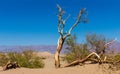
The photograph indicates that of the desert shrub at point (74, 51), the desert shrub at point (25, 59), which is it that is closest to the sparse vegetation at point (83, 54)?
the desert shrub at point (74, 51)

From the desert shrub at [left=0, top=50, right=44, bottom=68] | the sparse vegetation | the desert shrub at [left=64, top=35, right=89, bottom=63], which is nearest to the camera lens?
the sparse vegetation

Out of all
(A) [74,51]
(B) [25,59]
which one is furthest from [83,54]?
(B) [25,59]

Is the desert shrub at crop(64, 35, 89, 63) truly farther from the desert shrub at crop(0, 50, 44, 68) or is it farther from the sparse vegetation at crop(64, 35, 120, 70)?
the desert shrub at crop(0, 50, 44, 68)

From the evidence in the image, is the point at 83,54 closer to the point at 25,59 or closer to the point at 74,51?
the point at 74,51

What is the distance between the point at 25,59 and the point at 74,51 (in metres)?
4.09

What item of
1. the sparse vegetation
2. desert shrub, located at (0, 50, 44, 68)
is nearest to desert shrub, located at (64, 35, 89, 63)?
the sparse vegetation

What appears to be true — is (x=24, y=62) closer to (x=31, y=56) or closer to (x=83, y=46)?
(x=31, y=56)

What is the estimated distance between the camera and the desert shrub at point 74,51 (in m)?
22.2

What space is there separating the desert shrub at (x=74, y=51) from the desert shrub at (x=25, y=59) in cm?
214

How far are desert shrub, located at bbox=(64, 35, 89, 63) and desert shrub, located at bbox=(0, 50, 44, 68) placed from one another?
2.14 meters

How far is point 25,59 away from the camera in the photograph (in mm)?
21625

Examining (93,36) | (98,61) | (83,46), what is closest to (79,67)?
(98,61)

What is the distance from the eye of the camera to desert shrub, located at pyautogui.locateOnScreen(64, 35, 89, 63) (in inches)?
872

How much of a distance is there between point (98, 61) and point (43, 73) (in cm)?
367
